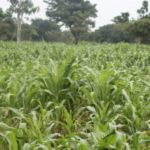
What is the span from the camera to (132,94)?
97.5 inches

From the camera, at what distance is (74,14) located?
122ft

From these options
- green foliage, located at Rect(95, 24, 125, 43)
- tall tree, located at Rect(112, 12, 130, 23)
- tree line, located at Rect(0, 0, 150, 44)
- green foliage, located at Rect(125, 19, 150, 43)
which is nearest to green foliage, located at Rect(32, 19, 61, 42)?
tree line, located at Rect(0, 0, 150, 44)

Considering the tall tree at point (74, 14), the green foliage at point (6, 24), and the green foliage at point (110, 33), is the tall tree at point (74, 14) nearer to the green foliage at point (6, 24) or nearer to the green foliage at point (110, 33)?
the green foliage at point (110, 33)

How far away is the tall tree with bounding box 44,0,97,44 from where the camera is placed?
120 ft

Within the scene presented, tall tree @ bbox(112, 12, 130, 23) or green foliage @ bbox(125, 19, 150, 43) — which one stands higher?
tall tree @ bbox(112, 12, 130, 23)

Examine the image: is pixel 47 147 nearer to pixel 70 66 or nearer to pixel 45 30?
pixel 70 66

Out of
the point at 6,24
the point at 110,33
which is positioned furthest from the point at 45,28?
the point at 6,24

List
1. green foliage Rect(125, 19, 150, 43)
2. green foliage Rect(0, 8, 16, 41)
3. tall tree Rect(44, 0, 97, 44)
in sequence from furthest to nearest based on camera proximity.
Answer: tall tree Rect(44, 0, 97, 44) → green foliage Rect(0, 8, 16, 41) → green foliage Rect(125, 19, 150, 43)

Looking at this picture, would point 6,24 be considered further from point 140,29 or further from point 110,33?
point 140,29

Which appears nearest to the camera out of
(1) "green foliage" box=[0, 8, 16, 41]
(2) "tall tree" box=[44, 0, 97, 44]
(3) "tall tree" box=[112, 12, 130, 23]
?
(1) "green foliage" box=[0, 8, 16, 41]

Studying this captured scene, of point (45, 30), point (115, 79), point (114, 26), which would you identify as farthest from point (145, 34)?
point (115, 79)

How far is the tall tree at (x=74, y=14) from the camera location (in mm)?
36688

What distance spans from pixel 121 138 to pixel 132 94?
→ 44.6 inches

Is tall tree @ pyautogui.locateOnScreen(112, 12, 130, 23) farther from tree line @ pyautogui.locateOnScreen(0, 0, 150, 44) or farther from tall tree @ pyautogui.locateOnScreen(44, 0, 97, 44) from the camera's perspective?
tall tree @ pyautogui.locateOnScreen(44, 0, 97, 44)
